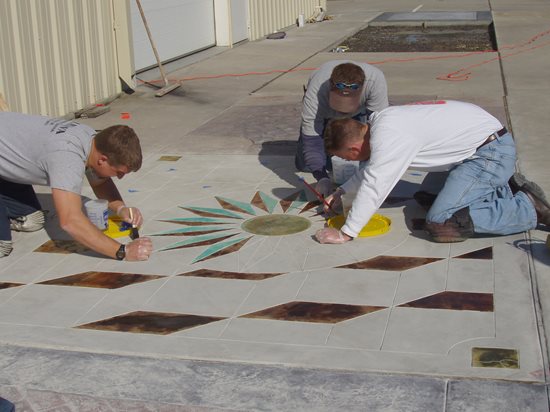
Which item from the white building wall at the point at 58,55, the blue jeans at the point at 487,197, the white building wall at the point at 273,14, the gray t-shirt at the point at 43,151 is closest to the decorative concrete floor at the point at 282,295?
the blue jeans at the point at 487,197

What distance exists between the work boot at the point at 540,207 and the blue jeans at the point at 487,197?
1.6 inches

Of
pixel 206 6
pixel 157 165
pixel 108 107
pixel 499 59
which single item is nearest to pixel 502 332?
pixel 157 165

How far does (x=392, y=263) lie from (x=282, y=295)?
77 cm

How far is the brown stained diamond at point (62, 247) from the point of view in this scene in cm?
568

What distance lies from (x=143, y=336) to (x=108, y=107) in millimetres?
6173

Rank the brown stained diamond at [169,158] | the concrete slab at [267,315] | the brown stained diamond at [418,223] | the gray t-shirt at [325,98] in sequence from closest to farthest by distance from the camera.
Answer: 1. the concrete slab at [267,315]
2. the brown stained diamond at [418,223]
3. the gray t-shirt at [325,98]
4. the brown stained diamond at [169,158]

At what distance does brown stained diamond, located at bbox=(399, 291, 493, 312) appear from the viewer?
4.60m

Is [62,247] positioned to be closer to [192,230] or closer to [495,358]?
[192,230]

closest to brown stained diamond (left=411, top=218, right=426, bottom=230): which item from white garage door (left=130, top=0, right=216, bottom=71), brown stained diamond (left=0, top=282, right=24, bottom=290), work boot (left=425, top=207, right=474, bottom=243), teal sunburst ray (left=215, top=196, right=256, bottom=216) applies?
work boot (left=425, top=207, right=474, bottom=243)

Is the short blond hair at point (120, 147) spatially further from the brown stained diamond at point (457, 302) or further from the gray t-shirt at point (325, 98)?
the gray t-shirt at point (325, 98)

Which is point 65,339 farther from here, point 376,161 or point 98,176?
point 376,161

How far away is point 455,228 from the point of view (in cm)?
550

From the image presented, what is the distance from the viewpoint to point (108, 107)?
1019 cm

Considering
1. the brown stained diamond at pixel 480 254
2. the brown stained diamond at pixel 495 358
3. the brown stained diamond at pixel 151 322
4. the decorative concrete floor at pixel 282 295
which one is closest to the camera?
the brown stained diamond at pixel 495 358
